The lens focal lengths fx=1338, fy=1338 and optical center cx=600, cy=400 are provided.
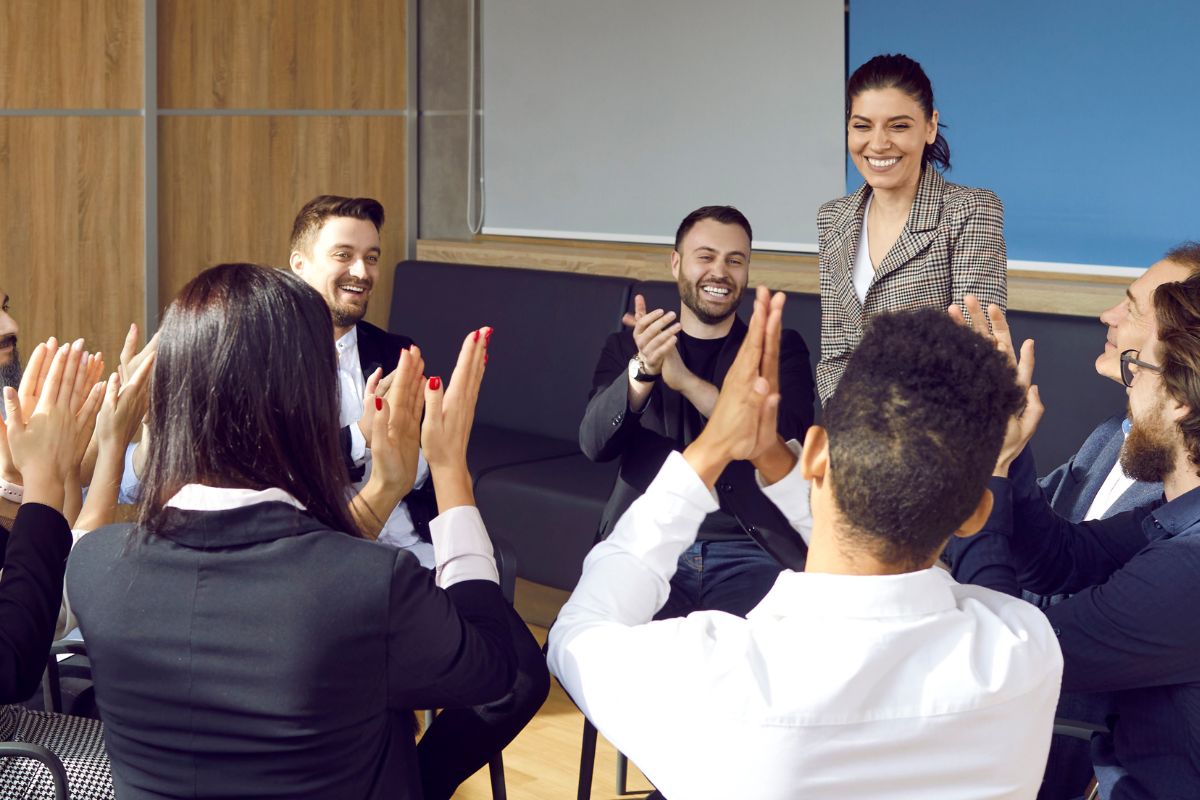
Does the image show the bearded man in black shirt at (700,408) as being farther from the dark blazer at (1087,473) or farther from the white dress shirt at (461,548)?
the white dress shirt at (461,548)

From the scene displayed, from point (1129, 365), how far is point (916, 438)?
1.02 meters

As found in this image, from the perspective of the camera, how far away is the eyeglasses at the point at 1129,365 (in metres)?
2.00

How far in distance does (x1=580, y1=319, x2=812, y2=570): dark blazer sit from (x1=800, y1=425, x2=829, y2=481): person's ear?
127 centimetres

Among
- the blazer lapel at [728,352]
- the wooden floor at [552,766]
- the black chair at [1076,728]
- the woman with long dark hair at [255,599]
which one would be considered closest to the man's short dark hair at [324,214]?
the blazer lapel at [728,352]

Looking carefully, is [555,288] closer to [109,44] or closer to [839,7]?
[839,7]

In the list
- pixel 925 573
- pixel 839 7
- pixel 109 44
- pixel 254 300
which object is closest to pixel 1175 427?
pixel 925 573

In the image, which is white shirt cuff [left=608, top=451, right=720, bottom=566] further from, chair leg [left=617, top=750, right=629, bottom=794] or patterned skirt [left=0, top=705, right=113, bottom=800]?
chair leg [left=617, top=750, right=629, bottom=794]

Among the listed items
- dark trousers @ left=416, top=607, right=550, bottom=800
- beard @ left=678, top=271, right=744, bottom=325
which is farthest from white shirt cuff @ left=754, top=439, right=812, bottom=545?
beard @ left=678, top=271, right=744, bottom=325

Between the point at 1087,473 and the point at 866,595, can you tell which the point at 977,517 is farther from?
the point at 1087,473

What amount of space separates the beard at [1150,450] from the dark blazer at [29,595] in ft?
5.02

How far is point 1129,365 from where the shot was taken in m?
2.18

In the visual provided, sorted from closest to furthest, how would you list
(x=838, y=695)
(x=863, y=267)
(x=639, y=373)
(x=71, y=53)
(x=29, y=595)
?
(x=838, y=695), (x=29, y=595), (x=639, y=373), (x=863, y=267), (x=71, y=53)

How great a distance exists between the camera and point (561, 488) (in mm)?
3971

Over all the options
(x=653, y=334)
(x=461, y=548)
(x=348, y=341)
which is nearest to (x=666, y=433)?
(x=653, y=334)
